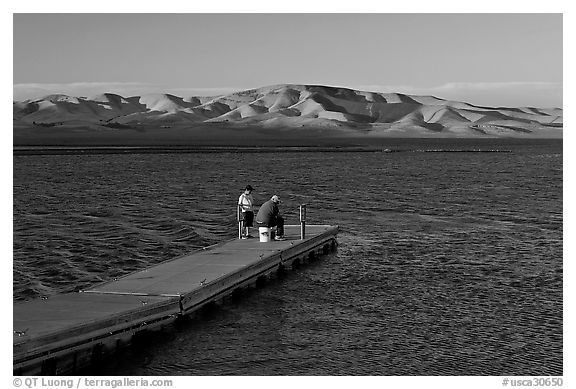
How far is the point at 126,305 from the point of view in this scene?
739 inches

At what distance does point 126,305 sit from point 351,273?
926 cm

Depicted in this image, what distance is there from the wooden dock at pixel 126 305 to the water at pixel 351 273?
1.58 feet

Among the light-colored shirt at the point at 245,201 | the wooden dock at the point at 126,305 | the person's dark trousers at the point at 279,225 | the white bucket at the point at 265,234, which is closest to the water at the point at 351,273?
the wooden dock at the point at 126,305

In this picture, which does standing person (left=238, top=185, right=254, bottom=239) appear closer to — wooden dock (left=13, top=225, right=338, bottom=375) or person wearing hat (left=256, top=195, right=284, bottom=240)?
person wearing hat (left=256, top=195, right=284, bottom=240)

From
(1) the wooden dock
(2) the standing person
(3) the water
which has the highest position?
(2) the standing person

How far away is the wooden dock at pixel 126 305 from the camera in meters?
16.0

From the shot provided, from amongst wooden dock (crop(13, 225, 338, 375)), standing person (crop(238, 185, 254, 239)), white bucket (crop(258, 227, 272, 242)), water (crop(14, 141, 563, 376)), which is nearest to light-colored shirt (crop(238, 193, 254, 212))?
standing person (crop(238, 185, 254, 239))

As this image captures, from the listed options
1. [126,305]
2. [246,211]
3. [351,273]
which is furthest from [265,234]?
[126,305]

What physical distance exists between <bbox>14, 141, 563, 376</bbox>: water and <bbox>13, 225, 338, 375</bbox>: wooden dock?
19.0 inches

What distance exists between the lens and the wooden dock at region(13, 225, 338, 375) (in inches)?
629
